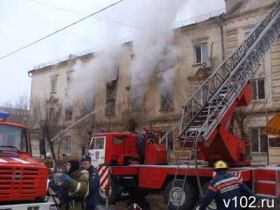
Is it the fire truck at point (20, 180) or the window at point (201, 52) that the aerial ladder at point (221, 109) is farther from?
the window at point (201, 52)

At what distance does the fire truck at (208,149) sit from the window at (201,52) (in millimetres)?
9538

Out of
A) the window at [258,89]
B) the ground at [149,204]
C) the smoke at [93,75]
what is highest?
the smoke at [93,75]

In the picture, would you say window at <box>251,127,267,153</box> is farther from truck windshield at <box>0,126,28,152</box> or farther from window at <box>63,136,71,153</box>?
window at <box>63,136,71,153</box>

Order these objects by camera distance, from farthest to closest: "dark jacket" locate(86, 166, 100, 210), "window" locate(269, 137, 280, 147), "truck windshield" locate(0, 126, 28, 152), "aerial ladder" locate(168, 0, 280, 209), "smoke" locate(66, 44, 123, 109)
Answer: "smoke" locate(66, 44, 123, 109), "window" locate(269, 137, 280, 147), "aerial ladder" locate(168, 0, 280, 209), "truck windshield" locate(0, 126, 28, 152), "dark jacket" locate(86, 166, 100, 210)

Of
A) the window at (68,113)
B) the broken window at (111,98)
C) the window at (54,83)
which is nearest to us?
the broken window at (111,98)

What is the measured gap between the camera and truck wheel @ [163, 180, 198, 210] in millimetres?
12375

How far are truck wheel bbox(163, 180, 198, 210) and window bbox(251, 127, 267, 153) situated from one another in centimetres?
1027

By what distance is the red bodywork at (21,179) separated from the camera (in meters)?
7.57

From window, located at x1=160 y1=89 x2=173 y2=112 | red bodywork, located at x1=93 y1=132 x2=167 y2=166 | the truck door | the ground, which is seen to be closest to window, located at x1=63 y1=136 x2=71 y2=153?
window, located at x1=160 y1=89 x2=173 y2=112

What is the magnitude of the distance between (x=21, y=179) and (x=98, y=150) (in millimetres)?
8446

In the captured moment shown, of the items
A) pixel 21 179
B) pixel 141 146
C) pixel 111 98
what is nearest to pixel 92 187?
pixel 21 179

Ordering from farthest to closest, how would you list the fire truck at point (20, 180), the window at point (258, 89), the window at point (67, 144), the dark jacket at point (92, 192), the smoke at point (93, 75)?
the window at point (67, 144) < the smoke at point (93, 75) < the window at point (258, 89) < the dark jacket at point (92, 192) < the fire truck at point (20, 180)

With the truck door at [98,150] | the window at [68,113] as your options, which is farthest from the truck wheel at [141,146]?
the window at [68,113]

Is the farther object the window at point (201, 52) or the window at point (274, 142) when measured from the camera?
the window at point (201, 52)
